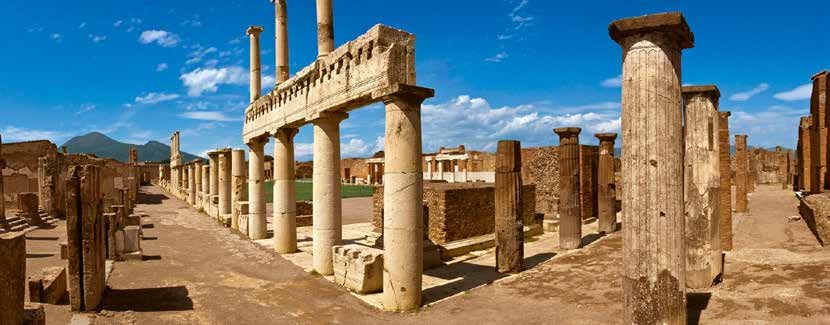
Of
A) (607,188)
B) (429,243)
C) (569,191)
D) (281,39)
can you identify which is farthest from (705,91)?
(281,39)

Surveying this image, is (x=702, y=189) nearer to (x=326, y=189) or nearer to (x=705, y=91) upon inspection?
(x=705, y=91)

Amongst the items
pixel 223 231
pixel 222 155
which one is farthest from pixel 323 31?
pixel 222 155

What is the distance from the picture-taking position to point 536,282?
31.8 ft

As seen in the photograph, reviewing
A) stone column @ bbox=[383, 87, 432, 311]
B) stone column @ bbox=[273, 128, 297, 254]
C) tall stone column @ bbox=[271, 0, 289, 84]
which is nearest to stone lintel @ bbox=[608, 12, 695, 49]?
stone column @ bbox=[383, 87, 432, 311]

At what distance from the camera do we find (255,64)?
1652 centimetres

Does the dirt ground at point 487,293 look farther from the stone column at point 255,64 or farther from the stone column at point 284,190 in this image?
the stone column at point 255,64

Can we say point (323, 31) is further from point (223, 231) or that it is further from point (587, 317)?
point (223, 231)

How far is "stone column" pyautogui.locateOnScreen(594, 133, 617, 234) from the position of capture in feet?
50.9

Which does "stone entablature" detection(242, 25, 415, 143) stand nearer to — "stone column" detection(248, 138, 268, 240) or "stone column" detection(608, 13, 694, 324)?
"stone column" detection(248, 138, 268, 240)

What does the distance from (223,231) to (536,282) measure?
42.0 ft

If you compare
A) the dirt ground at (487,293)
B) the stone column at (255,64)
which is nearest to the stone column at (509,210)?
the dirt ground at (487,293)

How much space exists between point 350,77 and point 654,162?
589 cm

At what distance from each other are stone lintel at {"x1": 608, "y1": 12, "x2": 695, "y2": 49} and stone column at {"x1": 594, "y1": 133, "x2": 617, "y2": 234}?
11.3 metres

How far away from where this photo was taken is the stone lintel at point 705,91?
7902 millimetres
